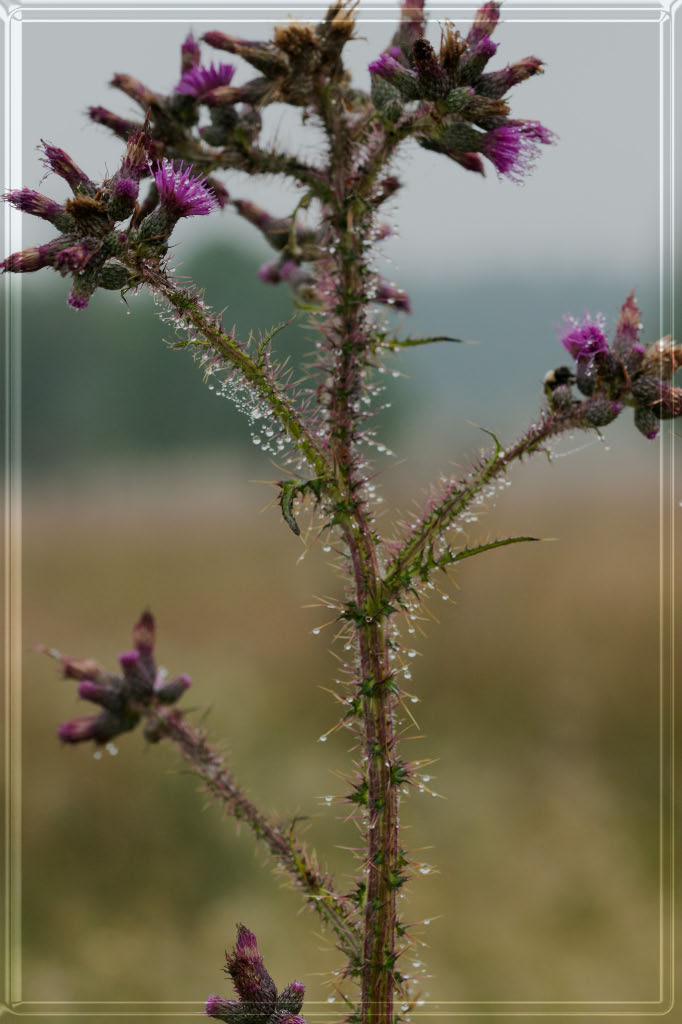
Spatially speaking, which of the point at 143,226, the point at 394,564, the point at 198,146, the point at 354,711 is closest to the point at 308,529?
the point at 394,564

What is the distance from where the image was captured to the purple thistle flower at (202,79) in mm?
1160

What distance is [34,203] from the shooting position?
3.07ft

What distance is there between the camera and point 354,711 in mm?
979

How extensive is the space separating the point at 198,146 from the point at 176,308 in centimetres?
34

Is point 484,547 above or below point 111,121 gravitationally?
below

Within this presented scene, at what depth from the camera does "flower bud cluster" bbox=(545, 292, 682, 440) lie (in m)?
1.06

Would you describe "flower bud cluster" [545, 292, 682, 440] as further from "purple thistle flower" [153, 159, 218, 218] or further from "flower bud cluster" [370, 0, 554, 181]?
"purple thistle flower" [153, 159, 218, 218]

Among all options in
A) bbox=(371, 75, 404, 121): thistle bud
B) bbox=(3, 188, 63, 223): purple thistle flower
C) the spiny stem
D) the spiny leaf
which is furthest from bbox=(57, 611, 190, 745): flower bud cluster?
bbox=(371, 75, 404, 121): thistle bud

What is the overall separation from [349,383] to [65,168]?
36cm

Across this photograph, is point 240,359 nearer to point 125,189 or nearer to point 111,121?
point 125,189

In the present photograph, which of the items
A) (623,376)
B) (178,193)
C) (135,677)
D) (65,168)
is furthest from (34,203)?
(623,376)

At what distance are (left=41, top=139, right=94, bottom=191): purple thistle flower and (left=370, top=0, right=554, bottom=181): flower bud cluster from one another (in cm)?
33

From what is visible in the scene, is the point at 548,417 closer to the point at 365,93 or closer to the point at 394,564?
the point at 394,564

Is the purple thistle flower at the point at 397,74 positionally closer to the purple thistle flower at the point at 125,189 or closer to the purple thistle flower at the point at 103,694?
the purple thistle flower at the point at 125,189
